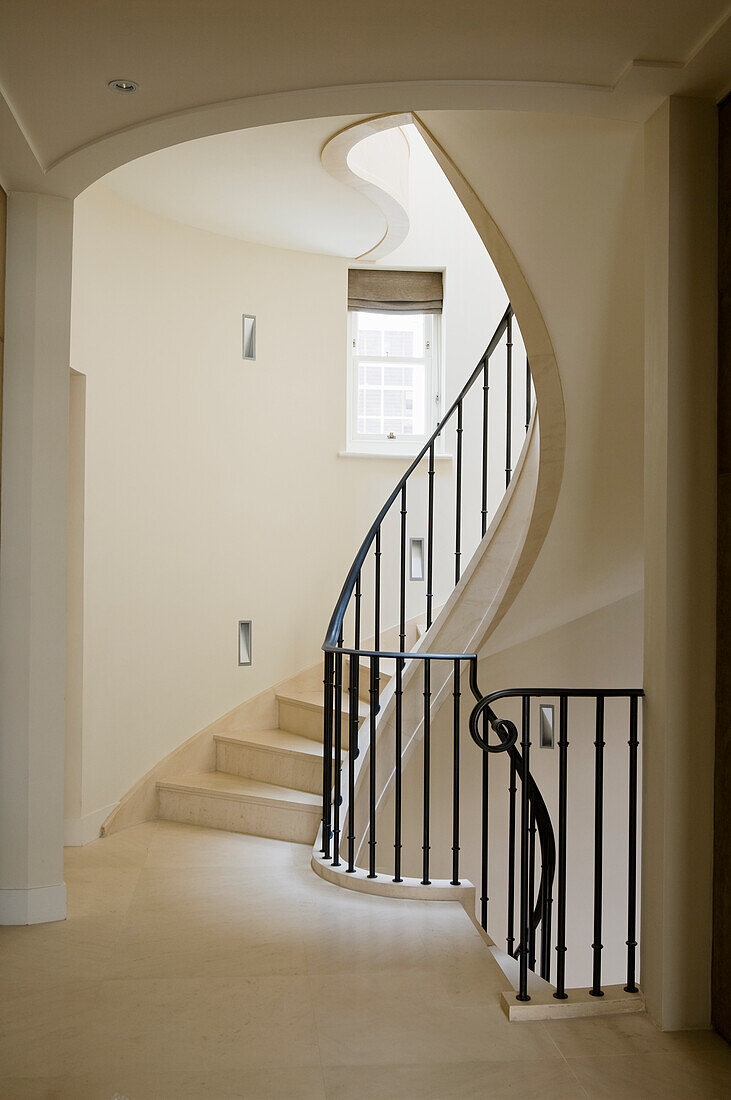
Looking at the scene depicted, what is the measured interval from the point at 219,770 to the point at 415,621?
62.9 inches

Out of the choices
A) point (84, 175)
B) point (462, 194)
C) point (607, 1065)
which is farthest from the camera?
point (462, 194)

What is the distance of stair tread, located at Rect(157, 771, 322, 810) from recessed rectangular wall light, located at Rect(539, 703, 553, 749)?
1581mm

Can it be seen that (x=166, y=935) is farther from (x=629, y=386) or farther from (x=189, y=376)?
(x=189, y=376)

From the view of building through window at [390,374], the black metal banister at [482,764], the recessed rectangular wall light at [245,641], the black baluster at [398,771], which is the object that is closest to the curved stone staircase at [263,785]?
the black metal banister at [482,764]

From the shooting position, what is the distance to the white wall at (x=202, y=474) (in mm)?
4629

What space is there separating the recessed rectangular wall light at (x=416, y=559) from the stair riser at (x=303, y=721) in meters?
1.30

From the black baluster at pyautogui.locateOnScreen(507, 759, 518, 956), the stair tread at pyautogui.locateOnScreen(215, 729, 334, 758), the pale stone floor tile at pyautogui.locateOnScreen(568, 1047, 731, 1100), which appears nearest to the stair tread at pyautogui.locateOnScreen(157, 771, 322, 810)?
the stair tread at pyautogui.locateOnScreen(215, 729, 334, 758)

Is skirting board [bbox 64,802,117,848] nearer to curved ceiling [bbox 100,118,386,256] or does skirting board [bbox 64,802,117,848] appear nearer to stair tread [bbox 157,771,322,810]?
stair tread [bbox 157,771,322,810]

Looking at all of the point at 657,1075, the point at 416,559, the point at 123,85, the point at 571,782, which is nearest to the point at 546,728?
the point at 571,782

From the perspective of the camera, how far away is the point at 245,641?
555 centimetres

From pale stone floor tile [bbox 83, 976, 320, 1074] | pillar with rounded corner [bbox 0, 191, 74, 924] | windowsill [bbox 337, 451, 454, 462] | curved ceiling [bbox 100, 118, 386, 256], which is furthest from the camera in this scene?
windowsill [bbox 337, 451, 454, 462]

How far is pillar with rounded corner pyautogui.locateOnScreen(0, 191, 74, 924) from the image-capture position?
10.9 ft

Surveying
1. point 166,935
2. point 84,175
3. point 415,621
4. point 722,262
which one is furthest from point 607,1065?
point 415,621

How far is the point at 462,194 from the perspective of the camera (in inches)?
139
